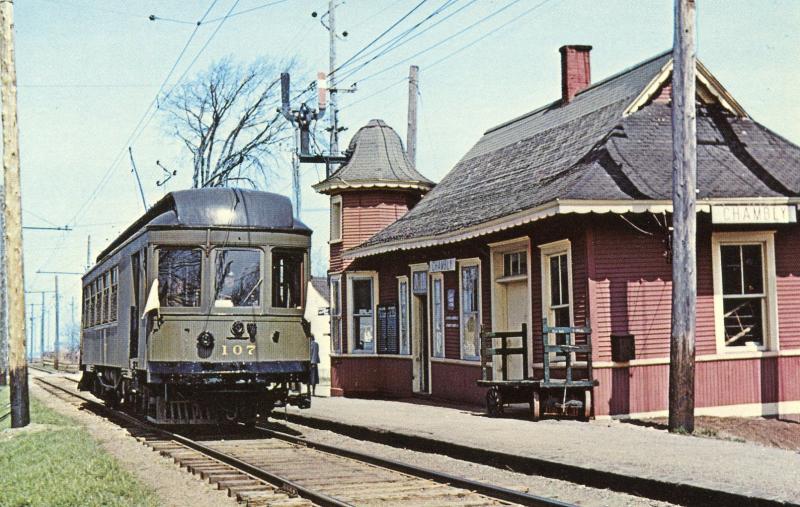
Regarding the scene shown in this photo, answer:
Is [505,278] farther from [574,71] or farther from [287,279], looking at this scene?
[574,71]

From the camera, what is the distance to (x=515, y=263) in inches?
723

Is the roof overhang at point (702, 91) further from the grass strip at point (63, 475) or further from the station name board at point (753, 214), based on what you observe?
the grass strip at point (63, 475)

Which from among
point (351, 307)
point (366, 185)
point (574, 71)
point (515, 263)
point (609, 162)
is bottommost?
point (351, 307)

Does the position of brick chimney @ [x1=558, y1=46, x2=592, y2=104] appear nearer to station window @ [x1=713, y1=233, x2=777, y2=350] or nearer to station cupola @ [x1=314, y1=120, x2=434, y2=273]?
station cupola @ [x1=314, y1=120, x2=434, y2=273]

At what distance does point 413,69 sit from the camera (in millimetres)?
33156

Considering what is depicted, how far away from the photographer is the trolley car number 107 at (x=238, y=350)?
1484 centimetres

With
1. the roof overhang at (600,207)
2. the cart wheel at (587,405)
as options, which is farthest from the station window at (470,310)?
the cart wheel at (587,405)

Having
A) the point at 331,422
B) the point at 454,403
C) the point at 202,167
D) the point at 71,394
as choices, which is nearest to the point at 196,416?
the point at 331,422

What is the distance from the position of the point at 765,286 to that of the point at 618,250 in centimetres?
259

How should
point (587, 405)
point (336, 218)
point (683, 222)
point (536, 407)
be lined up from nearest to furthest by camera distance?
1. point (683, 222)
2. point (587, 405)
3. point (536, 407)
4. point (336, 218)

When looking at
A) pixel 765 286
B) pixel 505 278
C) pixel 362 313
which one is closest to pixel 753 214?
pixel 765 286

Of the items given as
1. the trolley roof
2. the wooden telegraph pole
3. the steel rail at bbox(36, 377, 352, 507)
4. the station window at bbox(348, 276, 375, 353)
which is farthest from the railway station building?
the wooden telegraph pole

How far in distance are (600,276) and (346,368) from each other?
11.3 m

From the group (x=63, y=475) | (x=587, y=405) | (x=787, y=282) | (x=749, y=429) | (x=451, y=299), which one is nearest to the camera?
(x=63, y=475)
